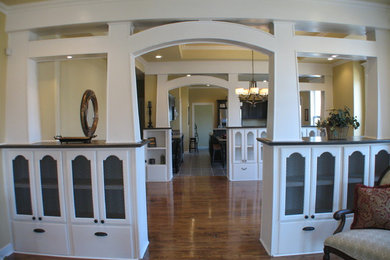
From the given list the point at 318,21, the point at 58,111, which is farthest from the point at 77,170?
the point at 318,21

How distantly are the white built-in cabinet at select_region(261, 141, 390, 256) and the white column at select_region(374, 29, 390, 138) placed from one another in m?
0.31

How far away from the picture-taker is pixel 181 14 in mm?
2096

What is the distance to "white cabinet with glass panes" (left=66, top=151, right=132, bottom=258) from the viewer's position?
6.77 ft

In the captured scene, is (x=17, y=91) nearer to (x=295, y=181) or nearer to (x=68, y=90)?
(x=68, y=90)

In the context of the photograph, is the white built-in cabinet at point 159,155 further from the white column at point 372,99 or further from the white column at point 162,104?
the white column at point 372,99

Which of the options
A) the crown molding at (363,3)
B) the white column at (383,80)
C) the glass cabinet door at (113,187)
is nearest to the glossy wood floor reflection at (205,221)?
the glass cabinet door at (113,187)

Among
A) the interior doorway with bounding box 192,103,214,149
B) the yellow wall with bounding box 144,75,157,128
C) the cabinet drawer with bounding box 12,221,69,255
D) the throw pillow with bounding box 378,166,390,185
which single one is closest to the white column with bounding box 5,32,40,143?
the cabinet drawer with bounding box 12,221,69,255

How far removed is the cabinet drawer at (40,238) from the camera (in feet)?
7.04

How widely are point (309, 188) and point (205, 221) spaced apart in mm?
1431

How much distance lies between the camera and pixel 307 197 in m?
2.12

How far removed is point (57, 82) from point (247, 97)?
379 cm

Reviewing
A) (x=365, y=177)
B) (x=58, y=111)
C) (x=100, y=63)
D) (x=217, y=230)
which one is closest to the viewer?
(x=365, y=177)

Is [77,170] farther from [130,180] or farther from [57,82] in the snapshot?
[57,82]

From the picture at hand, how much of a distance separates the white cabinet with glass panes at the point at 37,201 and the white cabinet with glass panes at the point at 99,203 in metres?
0.14
